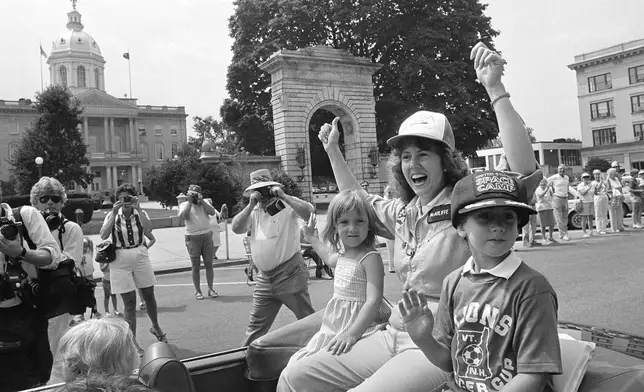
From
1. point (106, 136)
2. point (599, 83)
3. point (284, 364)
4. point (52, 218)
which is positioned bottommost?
point (284, 364)

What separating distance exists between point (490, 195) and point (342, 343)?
1139mm

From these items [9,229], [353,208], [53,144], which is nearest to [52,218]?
[9,229]

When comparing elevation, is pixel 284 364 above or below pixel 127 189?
below

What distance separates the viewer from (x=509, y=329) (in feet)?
5.81

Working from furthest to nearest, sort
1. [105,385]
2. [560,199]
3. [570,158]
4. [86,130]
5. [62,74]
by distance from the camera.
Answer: [62,74] → [86,130] → [570,158] → [560,199] → [105,385]

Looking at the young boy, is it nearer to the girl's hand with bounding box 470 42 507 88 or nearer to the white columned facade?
the girl's hand with bounding box 470 42 507 88

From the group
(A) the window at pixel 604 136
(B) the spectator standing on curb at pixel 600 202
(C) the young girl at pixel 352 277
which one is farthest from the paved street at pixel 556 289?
(A) the window at pixel 604 136

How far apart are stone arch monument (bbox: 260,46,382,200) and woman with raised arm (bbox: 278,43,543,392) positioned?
27.7 metres

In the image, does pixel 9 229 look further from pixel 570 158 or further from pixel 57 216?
pixel 570 158

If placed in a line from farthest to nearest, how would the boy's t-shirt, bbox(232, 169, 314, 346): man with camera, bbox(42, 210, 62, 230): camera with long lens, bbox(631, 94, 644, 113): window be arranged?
bbox(631, 94, 644, 113): window
bbox(42, 210, 62, 230): camera with long lens
bbox(232, 169, 314, 346): man with camera
the boy's t-shirt

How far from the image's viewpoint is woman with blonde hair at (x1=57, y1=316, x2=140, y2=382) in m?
2.27

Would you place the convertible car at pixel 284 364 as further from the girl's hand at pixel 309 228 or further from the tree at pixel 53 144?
the tree at pixel 53 144

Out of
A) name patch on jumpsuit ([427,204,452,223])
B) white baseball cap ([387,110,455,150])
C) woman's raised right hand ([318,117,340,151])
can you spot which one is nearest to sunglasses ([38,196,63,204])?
woman's raised right hand ([318,117,340,151])

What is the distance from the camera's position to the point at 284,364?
2.84 meters
